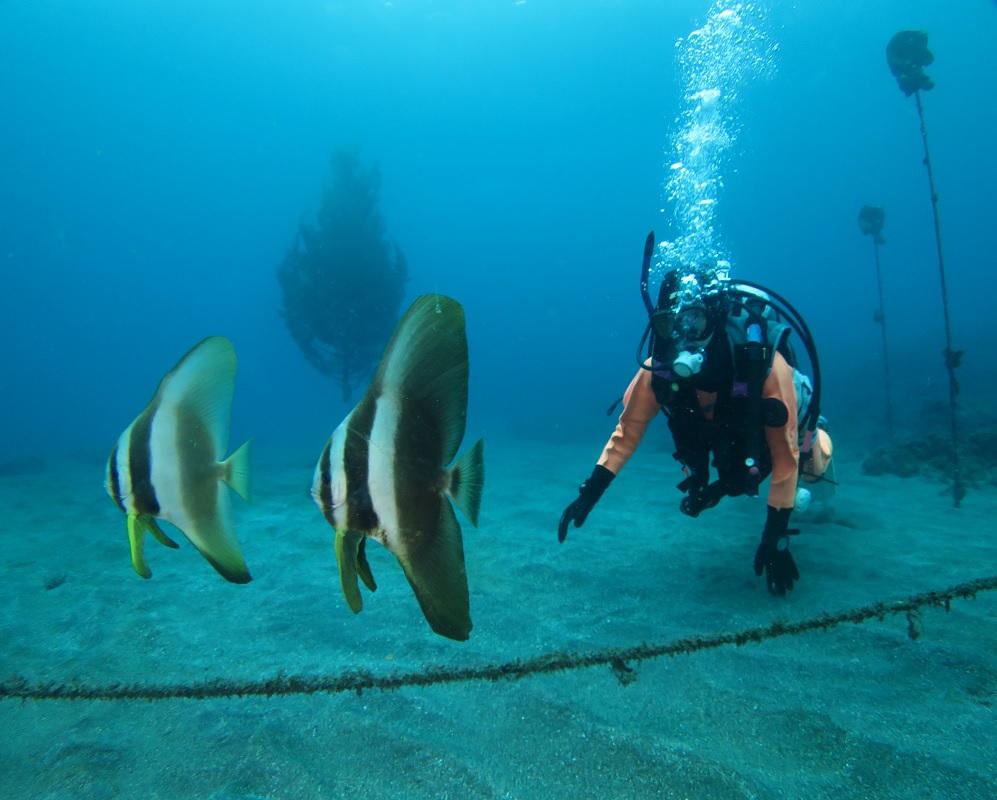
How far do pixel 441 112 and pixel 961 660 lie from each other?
84.6m

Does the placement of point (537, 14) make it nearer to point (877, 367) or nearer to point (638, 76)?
point (638, 76)

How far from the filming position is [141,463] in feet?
5.68

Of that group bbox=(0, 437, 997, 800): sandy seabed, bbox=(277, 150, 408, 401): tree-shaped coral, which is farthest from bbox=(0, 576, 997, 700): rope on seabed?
bbox=(277, 150, 408, 401): tree-shaped coral

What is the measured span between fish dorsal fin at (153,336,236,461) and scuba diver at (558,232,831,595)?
106 inches

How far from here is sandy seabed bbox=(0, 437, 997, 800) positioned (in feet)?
6.73

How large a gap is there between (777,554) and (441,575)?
3393 mm

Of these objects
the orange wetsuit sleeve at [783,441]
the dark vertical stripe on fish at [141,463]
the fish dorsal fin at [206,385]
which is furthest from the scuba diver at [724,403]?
the dark vertical stripe on fish at [141,463]

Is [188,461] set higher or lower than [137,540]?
higher

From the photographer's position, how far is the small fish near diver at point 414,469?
119 centimetres

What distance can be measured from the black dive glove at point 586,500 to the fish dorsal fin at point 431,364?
2.83 metres

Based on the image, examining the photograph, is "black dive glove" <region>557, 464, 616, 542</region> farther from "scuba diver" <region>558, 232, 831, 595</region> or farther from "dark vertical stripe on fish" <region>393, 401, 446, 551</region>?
"dark vertical stripe on fish" <region>393, 401, 446, 551</region>

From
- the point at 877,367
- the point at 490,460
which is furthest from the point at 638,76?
the point at 490,460

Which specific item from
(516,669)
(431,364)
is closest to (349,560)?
(431,364)

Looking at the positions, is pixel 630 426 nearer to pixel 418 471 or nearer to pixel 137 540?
pixel 418 471
